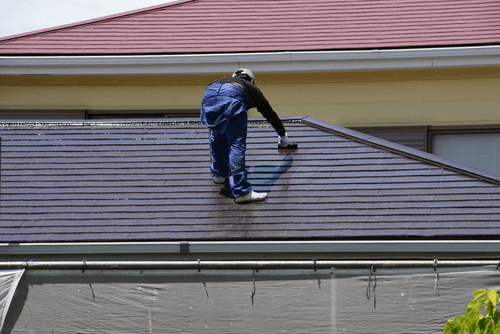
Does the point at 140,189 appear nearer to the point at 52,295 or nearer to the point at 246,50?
the point at 52,295

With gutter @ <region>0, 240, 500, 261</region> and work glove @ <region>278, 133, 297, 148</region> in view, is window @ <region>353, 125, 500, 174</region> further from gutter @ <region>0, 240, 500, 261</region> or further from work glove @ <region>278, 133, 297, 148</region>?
gutter @ <region>0, 240, 500, 261</region>

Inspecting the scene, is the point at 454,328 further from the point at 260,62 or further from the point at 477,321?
the point at 260,62

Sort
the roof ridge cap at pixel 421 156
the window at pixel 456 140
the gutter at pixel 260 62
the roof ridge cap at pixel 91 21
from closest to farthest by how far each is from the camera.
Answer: the roof ridge cap at pixel 421 156
the gutter at pixel 260 62
the window at pixel 456 140
the roof ridge cap at pixel 91 21

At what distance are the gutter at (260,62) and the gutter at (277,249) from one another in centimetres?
494

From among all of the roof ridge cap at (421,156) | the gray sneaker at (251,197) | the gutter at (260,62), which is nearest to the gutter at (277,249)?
the gray sneaker at (251,197)

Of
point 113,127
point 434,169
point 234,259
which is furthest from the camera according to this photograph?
point 113,127

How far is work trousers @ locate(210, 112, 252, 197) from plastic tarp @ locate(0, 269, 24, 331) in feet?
7.14

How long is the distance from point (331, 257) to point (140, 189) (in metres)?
2.22

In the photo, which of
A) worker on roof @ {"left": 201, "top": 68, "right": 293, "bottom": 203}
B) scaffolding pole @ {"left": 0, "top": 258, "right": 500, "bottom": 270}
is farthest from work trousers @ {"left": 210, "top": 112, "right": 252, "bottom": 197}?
scaffolding pole @ {"left": 0, "top": 258, "right": 500, "bottom": 270}

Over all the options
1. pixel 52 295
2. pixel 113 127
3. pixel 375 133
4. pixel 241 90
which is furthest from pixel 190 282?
pixel 375 133

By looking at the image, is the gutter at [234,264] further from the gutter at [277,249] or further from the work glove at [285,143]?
the work glove at [285,143]

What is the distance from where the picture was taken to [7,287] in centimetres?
680

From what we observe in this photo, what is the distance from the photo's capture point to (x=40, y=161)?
873cm

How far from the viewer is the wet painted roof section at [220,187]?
7.10 m
